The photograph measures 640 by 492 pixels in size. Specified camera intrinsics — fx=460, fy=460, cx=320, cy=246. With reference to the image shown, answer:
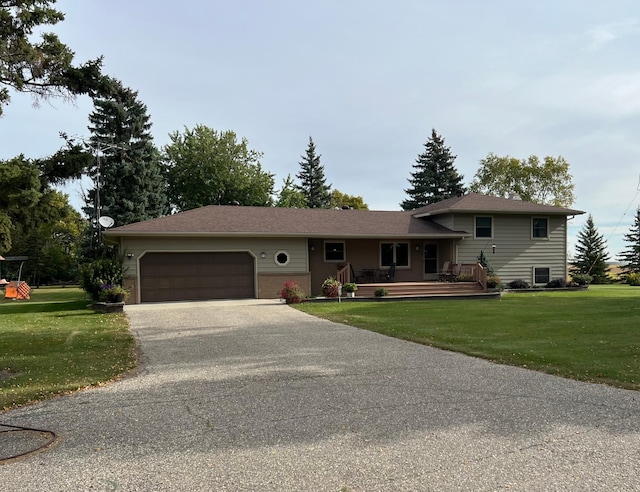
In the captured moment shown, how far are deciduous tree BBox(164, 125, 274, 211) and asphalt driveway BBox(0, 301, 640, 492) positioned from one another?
3368 centimetres

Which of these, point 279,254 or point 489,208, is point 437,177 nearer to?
point 489,208

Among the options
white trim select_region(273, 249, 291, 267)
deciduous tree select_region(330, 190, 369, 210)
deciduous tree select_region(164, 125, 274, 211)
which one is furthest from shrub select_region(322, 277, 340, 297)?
deciduous tree select_region(330, 190, 369, 210)

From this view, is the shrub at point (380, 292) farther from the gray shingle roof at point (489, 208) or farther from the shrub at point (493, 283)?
the gray shingle roof at point (489, 208)

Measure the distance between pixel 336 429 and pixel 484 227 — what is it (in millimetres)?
19369

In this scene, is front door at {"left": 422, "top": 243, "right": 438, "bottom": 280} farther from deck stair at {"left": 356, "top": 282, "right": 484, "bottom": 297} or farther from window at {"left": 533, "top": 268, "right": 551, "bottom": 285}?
window at {"left": 533, "top": 268, "right": 551, "bottom": 285}

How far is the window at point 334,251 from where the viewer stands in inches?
799

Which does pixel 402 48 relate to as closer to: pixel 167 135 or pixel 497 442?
pixel 497 442

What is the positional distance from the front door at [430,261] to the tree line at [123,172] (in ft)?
47.2

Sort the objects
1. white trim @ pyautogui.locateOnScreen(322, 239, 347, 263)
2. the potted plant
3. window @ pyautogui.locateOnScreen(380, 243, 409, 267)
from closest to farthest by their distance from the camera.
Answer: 1. the potted plant
2. white trim @ pyautogui.locateOnScreen(322, 239, 347, 263)
3. window @ pyautogui.locateOnScreen(380, 243, 409, 267)

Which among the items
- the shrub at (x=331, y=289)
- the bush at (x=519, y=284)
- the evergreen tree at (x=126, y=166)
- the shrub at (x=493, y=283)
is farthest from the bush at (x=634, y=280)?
the evergreen tree at (x=126, y=166)

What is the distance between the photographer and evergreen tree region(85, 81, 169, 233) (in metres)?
30.4

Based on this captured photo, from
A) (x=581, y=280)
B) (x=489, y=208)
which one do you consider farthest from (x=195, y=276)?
(x=581, y=280)

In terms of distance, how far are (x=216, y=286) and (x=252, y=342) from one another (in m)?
9.71

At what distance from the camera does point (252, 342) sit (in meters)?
8.71
